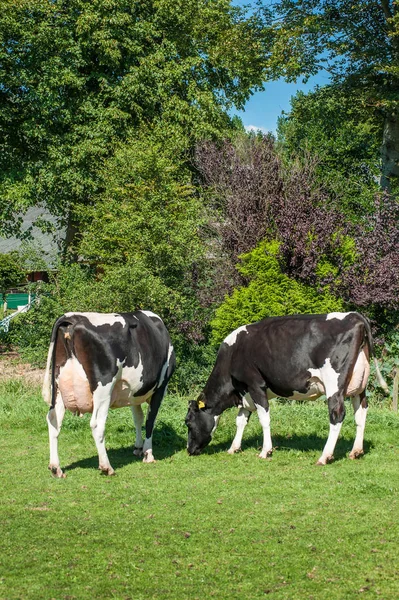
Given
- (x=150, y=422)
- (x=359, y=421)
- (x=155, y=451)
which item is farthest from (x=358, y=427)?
(x=155, y=451)

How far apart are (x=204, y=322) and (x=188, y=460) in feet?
31.3

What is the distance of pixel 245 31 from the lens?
1152 inches

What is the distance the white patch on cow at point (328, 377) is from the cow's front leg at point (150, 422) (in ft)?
7.67

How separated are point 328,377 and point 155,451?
9.76 ft

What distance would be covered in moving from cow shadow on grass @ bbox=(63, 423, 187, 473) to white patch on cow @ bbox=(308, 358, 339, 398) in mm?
2537

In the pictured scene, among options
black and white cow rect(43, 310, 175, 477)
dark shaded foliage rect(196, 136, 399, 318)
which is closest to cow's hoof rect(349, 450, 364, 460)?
black and white cow rect(43, 310, 175, 477)

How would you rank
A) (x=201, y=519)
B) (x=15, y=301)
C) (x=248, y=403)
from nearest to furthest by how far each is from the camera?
(x=201, y=519) < (x=248, y=403) < (x=15, y=301)

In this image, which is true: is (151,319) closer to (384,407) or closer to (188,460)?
(188,460)

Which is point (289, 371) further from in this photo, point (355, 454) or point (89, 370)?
point (89, 370)

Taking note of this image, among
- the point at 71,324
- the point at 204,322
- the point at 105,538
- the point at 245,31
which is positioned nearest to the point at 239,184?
the point at 204,322

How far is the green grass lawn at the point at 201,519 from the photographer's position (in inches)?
253

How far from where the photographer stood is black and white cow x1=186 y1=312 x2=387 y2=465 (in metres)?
10.9

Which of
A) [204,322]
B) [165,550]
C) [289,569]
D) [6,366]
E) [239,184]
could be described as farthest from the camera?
[6,366]

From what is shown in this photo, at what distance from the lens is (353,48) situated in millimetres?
27922
